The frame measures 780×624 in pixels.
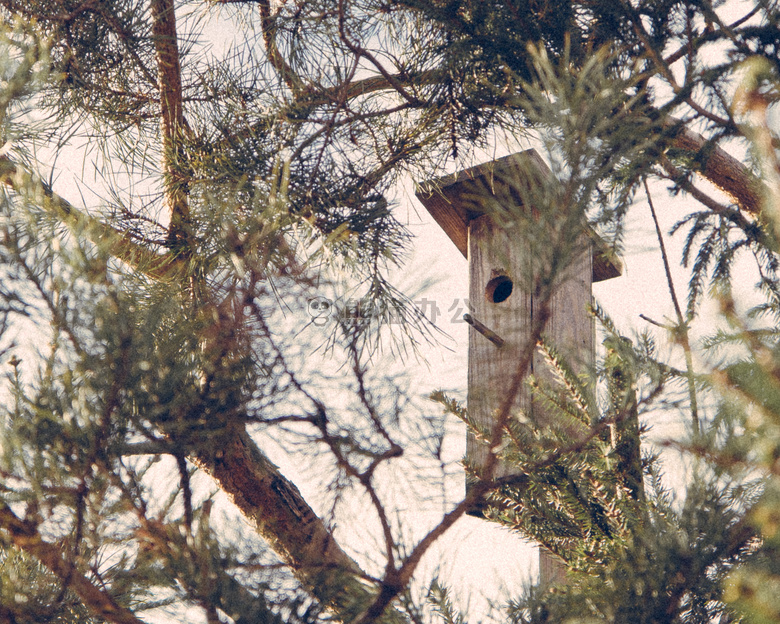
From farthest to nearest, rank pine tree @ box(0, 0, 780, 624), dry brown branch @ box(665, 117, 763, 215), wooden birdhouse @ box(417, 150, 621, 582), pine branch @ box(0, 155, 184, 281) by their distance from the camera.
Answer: wooden birdhouse @ box(417, 150, 621, 582), dry brown branch @ box(665, 117, 763, 215), pine branch @ box(0, 155, 184, 281), pine tree @ box(0, 0, 780, 624)

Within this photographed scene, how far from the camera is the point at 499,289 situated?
2.53 m

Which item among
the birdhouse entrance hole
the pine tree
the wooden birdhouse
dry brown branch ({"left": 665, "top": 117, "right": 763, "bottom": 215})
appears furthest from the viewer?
the birdhouse entrance hole

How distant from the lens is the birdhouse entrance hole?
2.47 meters

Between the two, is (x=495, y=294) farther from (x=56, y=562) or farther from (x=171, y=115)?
(x=56, y=562)

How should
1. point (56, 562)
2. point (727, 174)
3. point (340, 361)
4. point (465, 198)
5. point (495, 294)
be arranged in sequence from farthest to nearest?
point (495, 294)
point (465, 198)
point (727, 174)
point (340, 361)
point (56, 562)

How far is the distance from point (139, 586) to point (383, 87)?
50.9 inches

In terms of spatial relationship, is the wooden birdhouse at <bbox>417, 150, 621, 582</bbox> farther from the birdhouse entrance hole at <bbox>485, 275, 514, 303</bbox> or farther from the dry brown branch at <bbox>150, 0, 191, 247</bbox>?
the dry brown branch at <bbox>150, 0, 191, 247</bbox>

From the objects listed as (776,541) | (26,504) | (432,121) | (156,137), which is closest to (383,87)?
(432,121)

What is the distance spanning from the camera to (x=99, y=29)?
1.87 m

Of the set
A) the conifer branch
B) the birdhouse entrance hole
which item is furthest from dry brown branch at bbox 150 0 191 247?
the birdhouse entrance hole

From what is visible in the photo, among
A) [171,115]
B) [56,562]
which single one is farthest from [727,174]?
[56,562]

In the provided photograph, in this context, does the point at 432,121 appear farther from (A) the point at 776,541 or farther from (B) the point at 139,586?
(A) the point at 776,541

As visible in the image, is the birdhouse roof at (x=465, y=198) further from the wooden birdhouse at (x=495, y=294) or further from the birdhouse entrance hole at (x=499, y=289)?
the birdhouse entrance hole at (x=499, y=289)

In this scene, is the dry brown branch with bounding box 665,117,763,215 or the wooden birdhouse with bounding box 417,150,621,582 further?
the wooden birdhouse with bounding box 417,150,621,582
